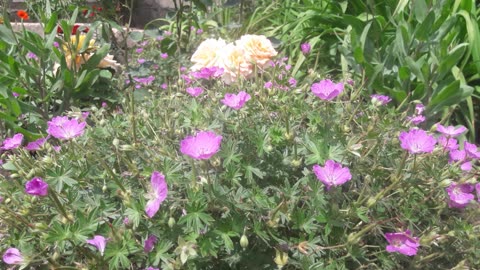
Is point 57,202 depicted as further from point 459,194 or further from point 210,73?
point 459,194

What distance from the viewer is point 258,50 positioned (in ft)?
6.46

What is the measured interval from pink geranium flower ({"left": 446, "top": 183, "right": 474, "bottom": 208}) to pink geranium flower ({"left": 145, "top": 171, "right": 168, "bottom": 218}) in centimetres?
70

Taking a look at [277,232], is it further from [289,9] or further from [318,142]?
[289,9]

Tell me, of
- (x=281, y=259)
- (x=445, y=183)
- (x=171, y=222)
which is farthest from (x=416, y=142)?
(x=171, y=222)

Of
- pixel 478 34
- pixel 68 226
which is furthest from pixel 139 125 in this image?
pixel 478 34

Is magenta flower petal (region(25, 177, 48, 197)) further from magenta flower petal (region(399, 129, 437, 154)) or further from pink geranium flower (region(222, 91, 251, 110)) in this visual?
magenta flower petal (region(399, 129, 437, 154))

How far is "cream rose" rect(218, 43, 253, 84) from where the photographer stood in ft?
6.10

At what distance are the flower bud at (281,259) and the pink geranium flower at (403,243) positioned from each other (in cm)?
23

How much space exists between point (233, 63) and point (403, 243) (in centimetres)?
102

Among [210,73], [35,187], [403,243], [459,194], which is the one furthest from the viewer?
[210,73]

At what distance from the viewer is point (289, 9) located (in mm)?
3615

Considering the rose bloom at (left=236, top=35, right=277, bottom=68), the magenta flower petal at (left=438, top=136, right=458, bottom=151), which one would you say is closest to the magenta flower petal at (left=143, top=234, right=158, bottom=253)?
the magenta flower petal at (left=438, top=136, right=458, bottom=151)

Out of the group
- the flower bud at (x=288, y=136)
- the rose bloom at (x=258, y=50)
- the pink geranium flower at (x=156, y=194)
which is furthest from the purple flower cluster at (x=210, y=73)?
the pink geranium flower at (x=156, y=194)

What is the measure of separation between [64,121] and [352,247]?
2.58 feet
